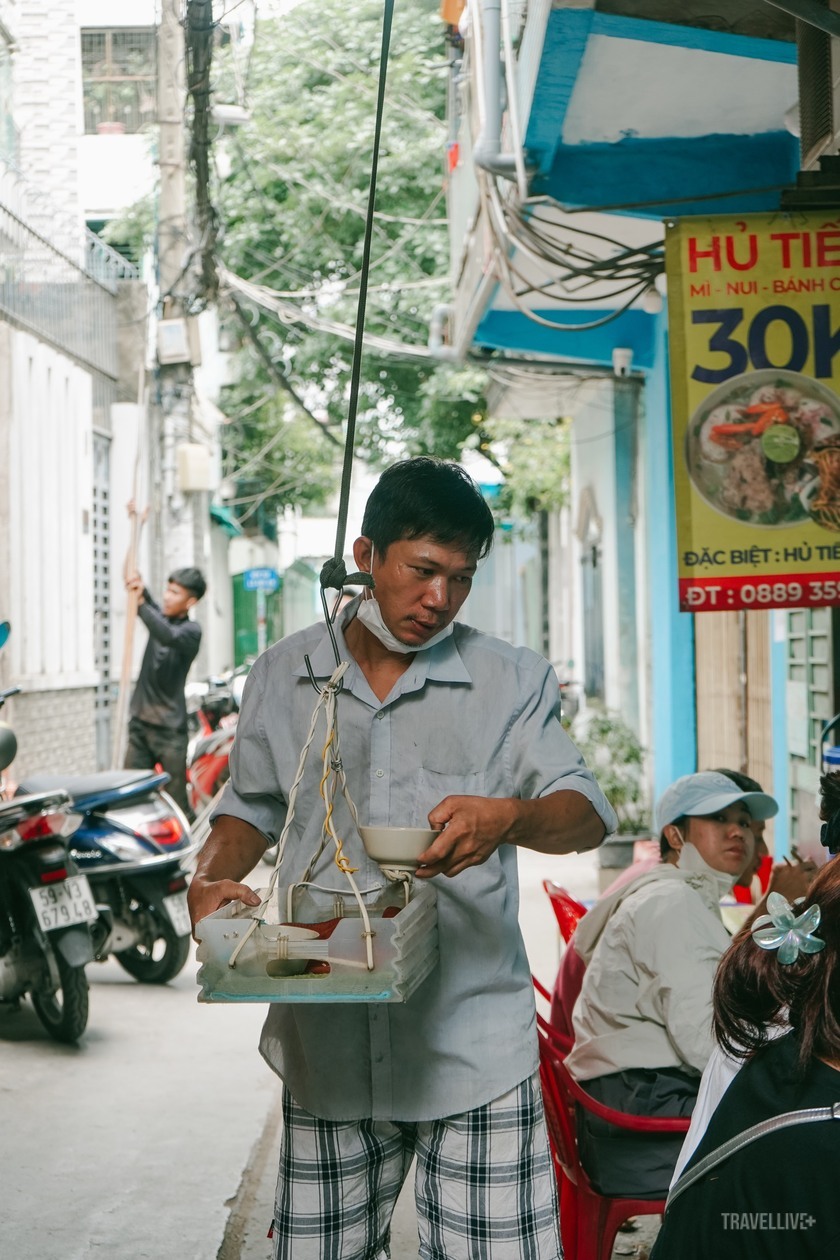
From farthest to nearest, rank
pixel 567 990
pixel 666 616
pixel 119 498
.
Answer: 1. pixel 119 498
2. pixel 666 616
3. pixel 567 990

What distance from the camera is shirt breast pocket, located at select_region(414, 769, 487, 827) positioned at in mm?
2428

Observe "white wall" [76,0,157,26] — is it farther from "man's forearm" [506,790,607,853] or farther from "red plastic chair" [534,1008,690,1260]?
"man's forearm" [506,790,607,853]

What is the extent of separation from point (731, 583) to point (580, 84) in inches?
94.3

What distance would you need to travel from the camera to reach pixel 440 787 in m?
2.43

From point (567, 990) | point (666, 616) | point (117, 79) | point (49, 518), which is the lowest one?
point (567, 990)

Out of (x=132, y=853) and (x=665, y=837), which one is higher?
(x=665, y=837)

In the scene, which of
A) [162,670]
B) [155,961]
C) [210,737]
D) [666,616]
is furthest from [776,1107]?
[210,737]

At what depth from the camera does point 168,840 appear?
6965mm

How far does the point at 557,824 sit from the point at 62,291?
11.1 metres

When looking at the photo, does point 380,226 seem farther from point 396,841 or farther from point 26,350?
point 396,841

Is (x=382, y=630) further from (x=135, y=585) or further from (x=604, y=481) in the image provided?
(x=604, y=481)

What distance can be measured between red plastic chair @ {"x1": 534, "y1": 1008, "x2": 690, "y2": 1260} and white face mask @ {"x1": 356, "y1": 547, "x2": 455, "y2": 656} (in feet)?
3.59

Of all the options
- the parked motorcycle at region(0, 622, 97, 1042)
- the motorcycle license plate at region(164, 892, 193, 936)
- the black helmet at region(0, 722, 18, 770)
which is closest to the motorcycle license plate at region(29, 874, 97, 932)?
the parked motorcycle at region(0, 622, 97, 1042)

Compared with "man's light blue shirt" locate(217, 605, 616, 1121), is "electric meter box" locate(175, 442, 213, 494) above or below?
above
